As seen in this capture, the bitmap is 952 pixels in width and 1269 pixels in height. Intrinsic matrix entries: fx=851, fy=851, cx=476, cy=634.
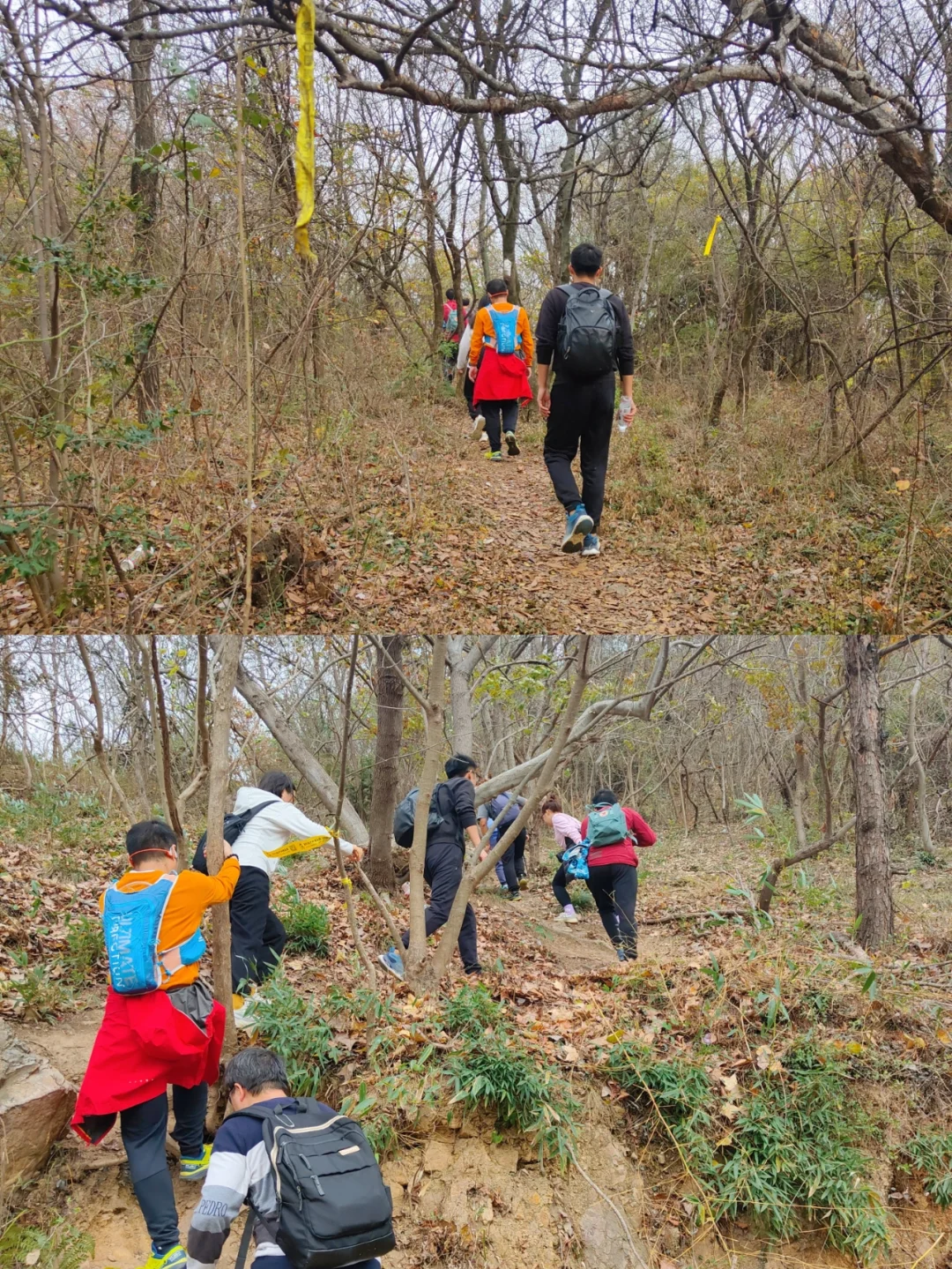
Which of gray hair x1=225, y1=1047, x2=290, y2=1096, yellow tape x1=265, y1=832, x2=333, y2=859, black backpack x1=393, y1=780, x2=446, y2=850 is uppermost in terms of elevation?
yellow tape x1=265, y1=832, x2=333, y2=859

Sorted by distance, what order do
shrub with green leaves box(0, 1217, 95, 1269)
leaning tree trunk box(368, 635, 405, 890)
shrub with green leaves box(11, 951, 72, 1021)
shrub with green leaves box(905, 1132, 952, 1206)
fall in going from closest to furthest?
shrub with green leaves box(0, 1217, 95, 1269)
shrub with green leaves box(905, 1132, 952, 1206)
shrub with green leaves box(11, 951, 72, 1021)
leaning tree trunk box(368, 635, 405, 890)

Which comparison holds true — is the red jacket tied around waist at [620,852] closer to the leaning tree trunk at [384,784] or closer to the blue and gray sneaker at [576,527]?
the leaning tree trunk at [384,784]

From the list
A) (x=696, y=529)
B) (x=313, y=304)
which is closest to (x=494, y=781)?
(x=696, y=529)

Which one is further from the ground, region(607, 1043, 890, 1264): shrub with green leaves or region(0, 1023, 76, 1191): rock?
region(0, 1023, 76, 1191): rock

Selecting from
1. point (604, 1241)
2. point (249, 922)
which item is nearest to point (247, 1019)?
point (249, 922)

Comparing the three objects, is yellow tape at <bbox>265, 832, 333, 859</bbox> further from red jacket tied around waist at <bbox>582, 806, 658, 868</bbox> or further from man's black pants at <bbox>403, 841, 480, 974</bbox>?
red jacket tied around waist at <bbox>582, 806, 658, 868</bbox>

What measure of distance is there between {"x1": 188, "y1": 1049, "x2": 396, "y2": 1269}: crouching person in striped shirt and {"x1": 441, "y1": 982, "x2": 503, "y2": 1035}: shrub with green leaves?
126 centimetres

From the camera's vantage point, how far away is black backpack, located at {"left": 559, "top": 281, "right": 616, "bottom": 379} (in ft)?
18.0

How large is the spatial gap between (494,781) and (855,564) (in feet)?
11.1

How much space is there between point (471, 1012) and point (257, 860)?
1.37 meters

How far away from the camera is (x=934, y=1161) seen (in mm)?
4051

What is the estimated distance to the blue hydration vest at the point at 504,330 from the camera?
28.2ft

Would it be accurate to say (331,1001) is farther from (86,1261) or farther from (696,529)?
(696,529)

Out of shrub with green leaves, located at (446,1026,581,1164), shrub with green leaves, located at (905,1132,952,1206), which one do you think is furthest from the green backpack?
shrub with green leaves, located at (905,1132,952,1206)
